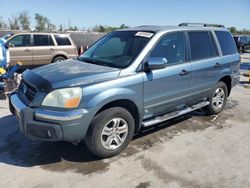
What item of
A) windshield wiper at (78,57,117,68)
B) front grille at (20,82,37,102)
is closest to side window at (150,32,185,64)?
windshield wiper at (78,57,117,68)

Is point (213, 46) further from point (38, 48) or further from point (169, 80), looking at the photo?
point (38, 48)

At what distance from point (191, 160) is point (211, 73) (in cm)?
213

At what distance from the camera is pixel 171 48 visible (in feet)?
14.5

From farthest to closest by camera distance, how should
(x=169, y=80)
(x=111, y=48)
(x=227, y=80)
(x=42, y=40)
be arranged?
(x=42, y=40), (x=227, y=80), (x=111, y=48), (x=169, y=80)

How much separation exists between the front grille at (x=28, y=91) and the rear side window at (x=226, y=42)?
3935mm

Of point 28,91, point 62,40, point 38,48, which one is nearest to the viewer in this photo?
point 28,91

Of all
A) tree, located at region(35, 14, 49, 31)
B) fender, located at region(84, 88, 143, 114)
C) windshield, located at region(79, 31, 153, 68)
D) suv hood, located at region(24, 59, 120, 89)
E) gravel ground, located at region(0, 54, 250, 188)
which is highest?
tree, located at region(35, 14, 49, 31)

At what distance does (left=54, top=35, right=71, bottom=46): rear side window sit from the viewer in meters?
11.5

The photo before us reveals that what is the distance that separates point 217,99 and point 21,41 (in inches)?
342

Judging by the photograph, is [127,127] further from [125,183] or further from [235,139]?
[235,139]

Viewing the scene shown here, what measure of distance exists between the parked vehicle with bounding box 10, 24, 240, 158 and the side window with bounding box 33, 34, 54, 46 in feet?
23.3

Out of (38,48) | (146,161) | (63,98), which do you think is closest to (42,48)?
(38,48)

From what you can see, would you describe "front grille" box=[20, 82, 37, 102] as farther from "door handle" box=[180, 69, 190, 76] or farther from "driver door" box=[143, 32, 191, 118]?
"door handle" box=[180, 69, 190, 76]

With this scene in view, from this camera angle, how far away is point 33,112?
3.28 meters
